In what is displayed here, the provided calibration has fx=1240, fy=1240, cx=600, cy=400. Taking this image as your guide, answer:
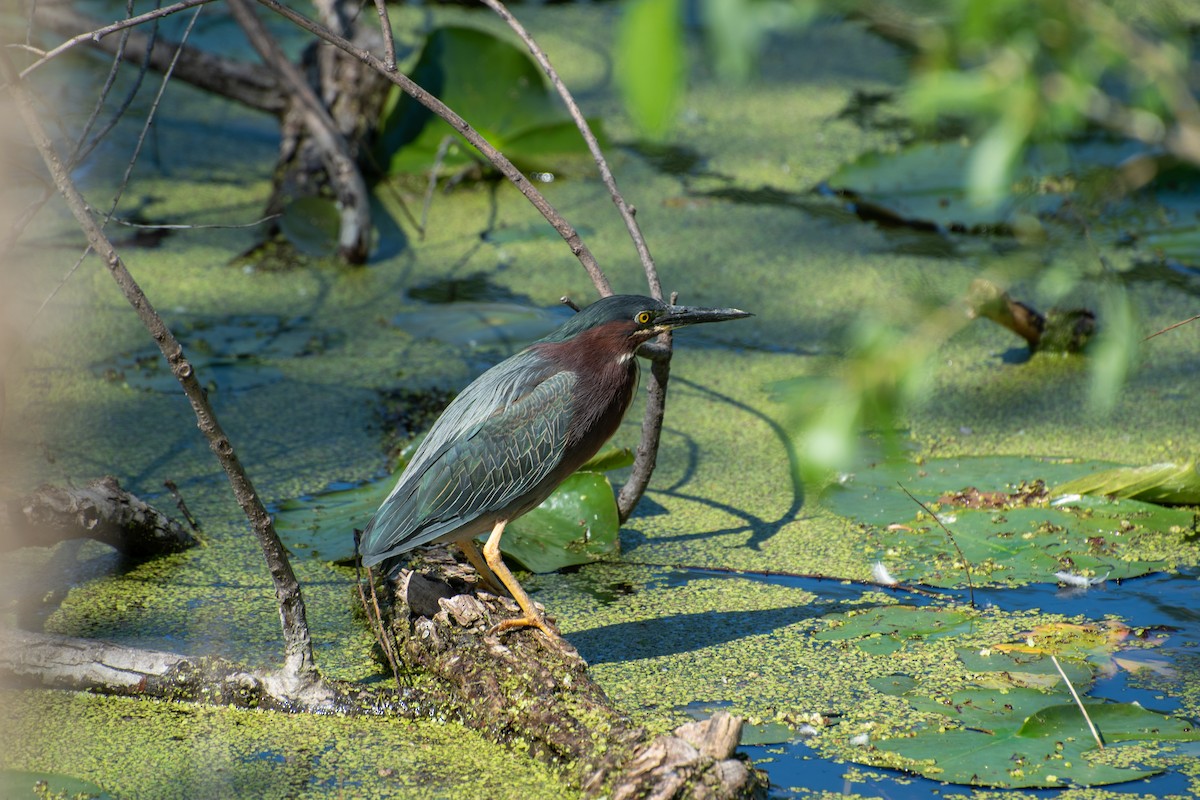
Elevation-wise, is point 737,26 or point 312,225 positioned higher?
point 737,26

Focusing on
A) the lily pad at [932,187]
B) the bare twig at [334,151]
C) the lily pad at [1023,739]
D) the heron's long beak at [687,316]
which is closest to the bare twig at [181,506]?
the heron's long beak at [687,316]

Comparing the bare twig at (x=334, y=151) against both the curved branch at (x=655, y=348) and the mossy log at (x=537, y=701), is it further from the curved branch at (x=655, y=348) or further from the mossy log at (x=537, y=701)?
the mossy log at (x=537, y=701)

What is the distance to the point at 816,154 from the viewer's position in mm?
5184

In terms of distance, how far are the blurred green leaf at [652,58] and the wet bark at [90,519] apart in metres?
2.12

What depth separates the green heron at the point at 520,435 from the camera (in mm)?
2463

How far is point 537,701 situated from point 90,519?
112 cm

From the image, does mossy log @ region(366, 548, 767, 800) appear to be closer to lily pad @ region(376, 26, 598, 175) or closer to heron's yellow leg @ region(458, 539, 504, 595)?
heron's yellow leg @ region(458, 539, 504, 595)

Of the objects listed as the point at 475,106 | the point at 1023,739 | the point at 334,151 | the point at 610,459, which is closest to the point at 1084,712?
the point at 1023,739

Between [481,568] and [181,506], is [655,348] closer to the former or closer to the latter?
[481,568]

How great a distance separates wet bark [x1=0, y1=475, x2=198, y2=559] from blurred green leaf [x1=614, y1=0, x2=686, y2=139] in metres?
2.12

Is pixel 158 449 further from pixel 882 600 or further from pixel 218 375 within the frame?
pixel 882 600

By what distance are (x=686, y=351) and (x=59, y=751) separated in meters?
2.36

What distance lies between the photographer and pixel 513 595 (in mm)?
2447

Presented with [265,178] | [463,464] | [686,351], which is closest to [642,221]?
[686,351]
